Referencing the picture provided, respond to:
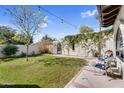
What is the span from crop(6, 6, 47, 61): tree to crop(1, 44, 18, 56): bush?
1834mm

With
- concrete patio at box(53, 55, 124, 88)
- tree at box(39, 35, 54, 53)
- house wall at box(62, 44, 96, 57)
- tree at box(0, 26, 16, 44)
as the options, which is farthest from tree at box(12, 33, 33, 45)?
concrete patio at box(53, 55, 124, 88)

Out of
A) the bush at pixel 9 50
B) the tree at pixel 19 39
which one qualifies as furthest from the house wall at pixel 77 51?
the bush at pixel 9 50

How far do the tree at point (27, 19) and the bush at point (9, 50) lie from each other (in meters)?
1.83

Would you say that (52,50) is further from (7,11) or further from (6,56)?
(7,11)

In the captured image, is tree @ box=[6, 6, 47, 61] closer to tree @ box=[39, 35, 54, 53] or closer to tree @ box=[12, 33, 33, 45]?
tree @ box=[12, 33, 33, 45]

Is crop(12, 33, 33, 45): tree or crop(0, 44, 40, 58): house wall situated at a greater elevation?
crop(12, 33, 33, 45): tree

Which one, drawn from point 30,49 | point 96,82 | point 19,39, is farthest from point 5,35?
point 96,82

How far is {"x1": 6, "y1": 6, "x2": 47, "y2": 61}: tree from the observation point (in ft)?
36.9

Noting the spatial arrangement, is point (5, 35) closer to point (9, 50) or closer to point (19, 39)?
point (9, 50)

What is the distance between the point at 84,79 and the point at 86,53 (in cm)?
728

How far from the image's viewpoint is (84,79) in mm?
6992

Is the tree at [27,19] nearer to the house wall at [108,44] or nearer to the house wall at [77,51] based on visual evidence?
the house wall at [108,44]

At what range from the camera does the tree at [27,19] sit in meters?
11.3
